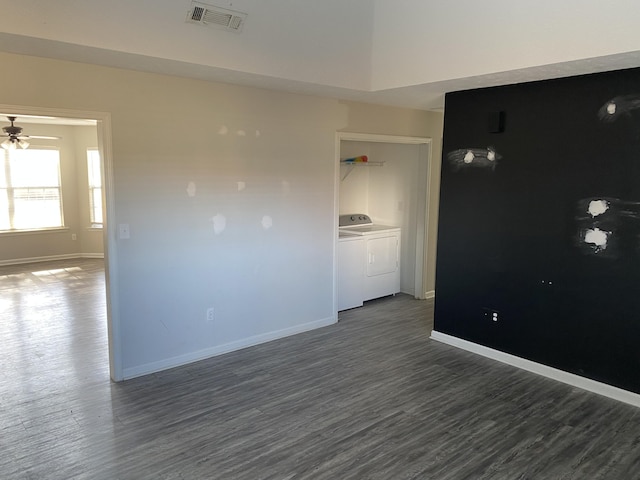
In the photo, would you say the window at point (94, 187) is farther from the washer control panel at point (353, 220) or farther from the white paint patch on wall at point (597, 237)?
the white paint patch on wall at point (597, 237)

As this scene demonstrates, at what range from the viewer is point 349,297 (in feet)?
18.6

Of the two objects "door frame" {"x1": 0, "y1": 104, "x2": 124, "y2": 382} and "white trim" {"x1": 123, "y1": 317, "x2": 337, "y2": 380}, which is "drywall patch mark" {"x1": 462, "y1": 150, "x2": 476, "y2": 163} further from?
"door frame" {"x1": 0, "y1": 104, "x2": 124, "y2": 382}

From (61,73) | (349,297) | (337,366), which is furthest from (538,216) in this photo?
(61,73)

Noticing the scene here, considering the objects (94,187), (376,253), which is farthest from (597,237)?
(94,187)

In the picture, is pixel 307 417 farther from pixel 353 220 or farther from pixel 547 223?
pixel 353 220

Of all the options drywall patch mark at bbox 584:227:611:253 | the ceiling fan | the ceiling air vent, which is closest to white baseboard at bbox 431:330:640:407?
drywall patch mark at bbox 584:227:611:253

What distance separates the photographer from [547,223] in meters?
3.76

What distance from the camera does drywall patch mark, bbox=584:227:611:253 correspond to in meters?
3.44

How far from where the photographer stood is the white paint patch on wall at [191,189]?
12.8ft

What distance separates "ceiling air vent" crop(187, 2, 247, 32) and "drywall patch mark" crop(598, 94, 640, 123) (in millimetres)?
2701

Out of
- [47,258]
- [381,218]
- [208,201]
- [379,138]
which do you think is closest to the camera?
[208,201]

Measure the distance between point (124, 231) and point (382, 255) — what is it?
332 centimetres

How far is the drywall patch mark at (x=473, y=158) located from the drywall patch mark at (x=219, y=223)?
2224 millimetres

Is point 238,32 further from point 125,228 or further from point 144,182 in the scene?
point 125,228
